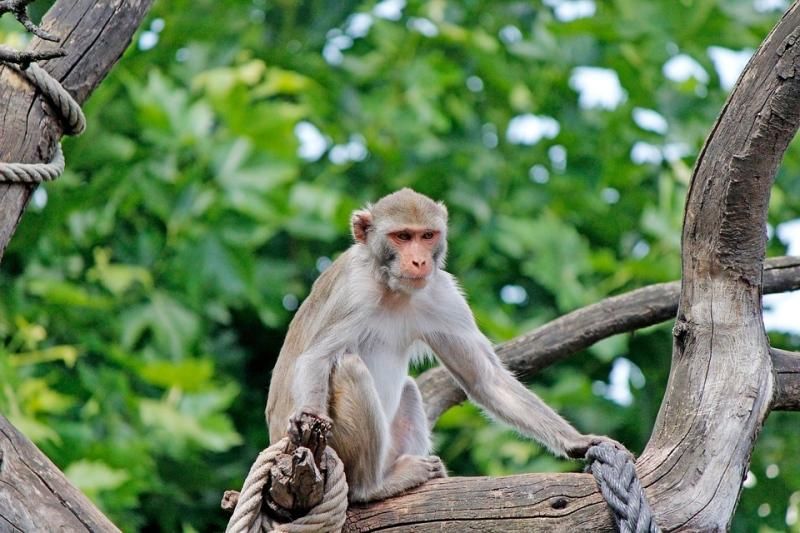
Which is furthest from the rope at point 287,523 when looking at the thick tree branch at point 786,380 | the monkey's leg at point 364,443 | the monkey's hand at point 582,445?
the thick tree branch at point 786,380

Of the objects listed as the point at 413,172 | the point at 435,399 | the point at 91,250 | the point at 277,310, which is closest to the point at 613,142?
the point at 413,172

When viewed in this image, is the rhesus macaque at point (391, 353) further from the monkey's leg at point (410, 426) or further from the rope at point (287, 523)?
the rope at point (287, 523)

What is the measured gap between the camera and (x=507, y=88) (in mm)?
13844

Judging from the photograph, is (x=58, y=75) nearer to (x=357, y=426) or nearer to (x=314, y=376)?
(x=314, y=376)

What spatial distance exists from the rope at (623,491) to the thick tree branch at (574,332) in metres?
2.04

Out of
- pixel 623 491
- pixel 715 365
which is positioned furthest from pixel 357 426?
pixel 715 365

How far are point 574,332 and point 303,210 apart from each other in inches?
209

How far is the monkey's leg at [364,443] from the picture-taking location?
233 inches

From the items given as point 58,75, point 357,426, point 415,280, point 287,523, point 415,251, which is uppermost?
point 58,75

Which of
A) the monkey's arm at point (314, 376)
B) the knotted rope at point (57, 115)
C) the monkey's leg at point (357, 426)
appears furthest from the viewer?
the monkey's arm at point (314, 376)

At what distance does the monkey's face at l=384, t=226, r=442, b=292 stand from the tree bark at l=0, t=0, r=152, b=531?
178 cm

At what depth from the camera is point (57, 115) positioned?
602 cm

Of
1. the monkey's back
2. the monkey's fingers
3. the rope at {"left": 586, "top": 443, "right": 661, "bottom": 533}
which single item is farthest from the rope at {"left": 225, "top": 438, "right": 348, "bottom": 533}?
the rope at {"left": 586, "top": 443, "right": 661, "bottom": 533}

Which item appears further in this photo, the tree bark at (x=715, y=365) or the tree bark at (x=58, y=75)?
the tree bark at (x=58, y=75)
